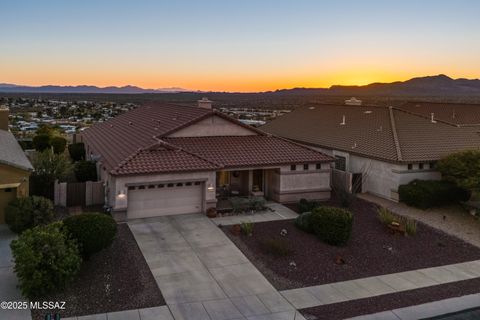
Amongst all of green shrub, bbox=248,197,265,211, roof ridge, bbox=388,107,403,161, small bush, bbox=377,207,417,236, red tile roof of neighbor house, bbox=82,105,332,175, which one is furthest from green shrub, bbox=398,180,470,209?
green shrub, bbox=248,197,265,211

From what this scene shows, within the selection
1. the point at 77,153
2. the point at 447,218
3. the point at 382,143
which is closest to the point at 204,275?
the point at 447,218

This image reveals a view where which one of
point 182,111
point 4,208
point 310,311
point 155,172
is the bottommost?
point 310,311

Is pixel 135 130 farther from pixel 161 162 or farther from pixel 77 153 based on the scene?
pixel 161 162

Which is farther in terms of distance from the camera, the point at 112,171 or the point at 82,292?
the point at 112,171

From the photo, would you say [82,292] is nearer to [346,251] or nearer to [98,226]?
[98,226]

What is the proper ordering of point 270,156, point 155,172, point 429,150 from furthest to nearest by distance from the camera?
point 429,150
point 270,156
point 155,172

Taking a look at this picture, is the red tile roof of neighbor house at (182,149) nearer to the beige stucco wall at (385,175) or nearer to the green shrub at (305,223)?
the beige stucco wall at (385,175)

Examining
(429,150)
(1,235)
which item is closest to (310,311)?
(1,235)
